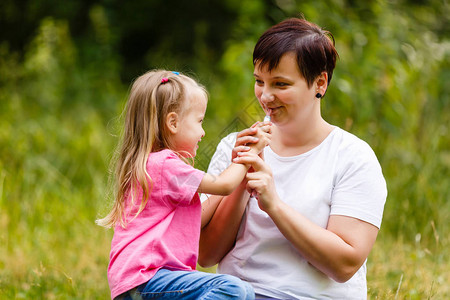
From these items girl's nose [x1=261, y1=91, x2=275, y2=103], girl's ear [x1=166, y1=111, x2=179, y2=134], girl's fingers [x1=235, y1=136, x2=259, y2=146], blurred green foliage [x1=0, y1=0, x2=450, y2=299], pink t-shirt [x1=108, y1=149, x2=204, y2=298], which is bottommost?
blurred green foliage [x1=0, y1=0, x2=450, y2=299]

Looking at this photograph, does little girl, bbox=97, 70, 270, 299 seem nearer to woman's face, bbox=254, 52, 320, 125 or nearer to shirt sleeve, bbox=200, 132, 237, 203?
woman's face, bbox=254, 52, 320, 125

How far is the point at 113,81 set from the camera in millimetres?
7047

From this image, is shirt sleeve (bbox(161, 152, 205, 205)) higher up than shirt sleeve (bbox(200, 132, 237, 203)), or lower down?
higher up

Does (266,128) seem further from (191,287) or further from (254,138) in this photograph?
(191,287)

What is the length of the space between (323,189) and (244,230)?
1.19 feet

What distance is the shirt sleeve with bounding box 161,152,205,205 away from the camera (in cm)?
202

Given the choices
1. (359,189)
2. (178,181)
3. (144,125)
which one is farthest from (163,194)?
(359,189)

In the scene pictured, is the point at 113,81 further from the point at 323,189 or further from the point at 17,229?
the point at 323,189

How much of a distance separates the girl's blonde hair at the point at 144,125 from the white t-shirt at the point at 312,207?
451 mm

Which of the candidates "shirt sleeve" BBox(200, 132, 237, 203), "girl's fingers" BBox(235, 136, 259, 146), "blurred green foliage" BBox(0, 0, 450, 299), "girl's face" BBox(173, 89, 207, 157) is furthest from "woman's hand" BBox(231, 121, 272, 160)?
"blurred green foliage" BBox(0, 0, 450, 299)

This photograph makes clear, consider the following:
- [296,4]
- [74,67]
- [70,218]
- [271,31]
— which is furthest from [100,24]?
[271,31]

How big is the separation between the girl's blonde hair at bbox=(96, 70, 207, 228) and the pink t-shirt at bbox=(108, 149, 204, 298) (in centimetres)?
4

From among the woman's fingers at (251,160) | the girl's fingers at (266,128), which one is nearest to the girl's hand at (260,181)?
the woman's fingers at (251,160)

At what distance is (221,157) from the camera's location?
242 centimetres
